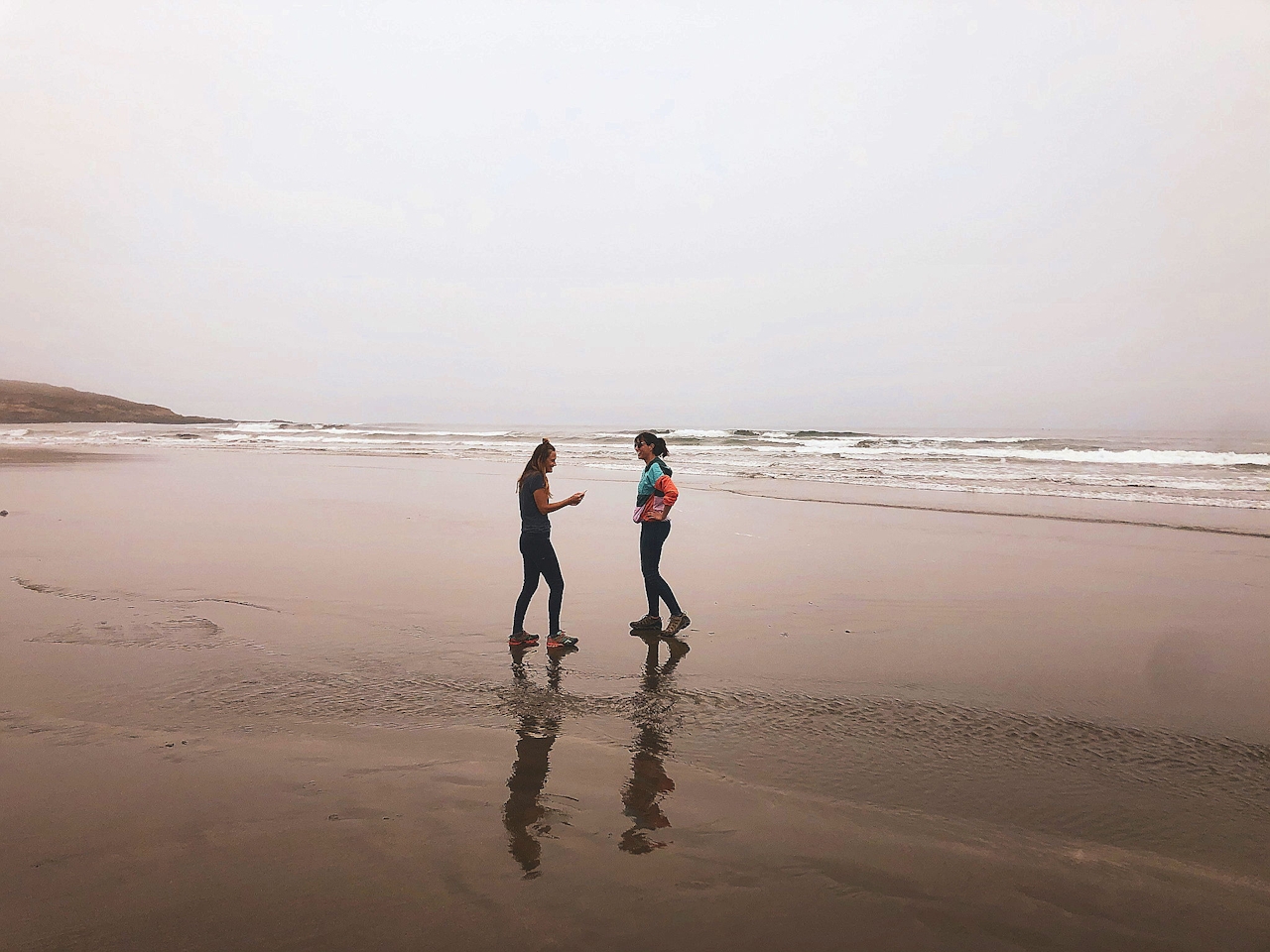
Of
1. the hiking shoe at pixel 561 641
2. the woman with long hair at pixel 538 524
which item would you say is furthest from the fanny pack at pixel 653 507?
the hiking shoe at pixel 561 641

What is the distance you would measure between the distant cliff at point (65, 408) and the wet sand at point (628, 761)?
295 feet

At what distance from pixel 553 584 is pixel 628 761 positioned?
254 centimetres

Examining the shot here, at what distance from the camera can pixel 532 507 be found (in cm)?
636

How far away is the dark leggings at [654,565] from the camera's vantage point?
21.8 feet

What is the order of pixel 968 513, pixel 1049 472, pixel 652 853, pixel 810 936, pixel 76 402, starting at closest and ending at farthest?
pixel 810 936, pixel 652 853, pixel 968 513, pixel 1049 472, pixel 76 402

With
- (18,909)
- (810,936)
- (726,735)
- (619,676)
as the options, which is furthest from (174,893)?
(619,676)

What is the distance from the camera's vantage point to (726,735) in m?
4.23

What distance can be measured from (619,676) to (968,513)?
11269 mm

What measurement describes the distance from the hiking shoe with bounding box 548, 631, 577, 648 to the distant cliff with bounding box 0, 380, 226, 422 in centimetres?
9119

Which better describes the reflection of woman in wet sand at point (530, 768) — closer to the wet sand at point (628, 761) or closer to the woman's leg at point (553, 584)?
the wet sand at point (628, 761)

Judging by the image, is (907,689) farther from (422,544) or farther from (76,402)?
(76,402)

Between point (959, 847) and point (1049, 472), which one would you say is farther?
point (1049, 472)

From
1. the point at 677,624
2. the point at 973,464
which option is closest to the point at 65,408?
the point at 973,464

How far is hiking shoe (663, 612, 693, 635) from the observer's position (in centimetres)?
644
